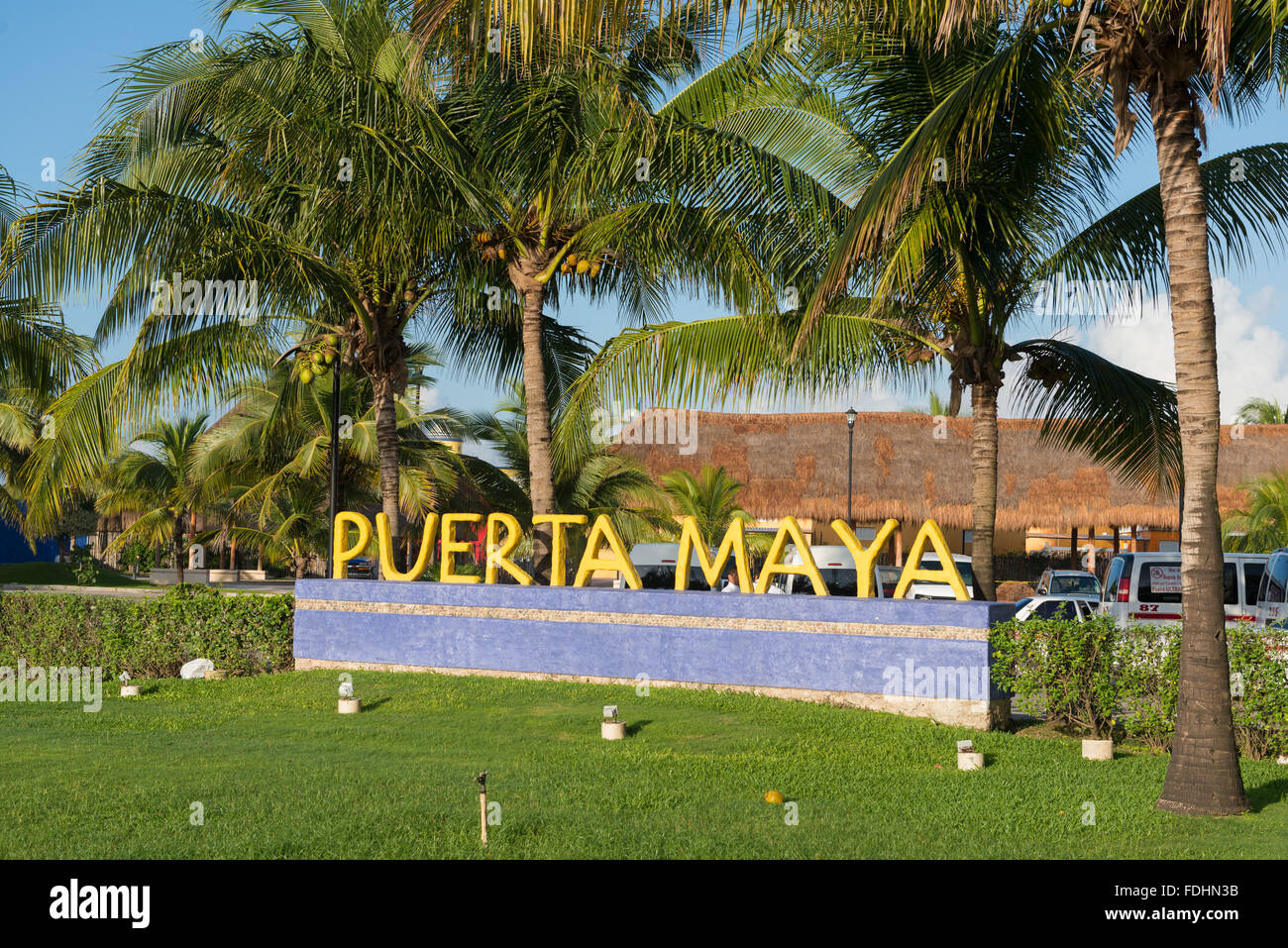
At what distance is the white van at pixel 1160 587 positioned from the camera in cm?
1728

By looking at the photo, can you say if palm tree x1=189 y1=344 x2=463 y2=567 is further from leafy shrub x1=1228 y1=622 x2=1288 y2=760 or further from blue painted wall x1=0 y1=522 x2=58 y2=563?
blue painted wall x1=0 y1=522 x2=58 y2=563

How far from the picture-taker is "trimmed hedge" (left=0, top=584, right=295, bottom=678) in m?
16.5

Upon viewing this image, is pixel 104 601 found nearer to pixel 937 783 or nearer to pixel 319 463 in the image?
pixel 319 463

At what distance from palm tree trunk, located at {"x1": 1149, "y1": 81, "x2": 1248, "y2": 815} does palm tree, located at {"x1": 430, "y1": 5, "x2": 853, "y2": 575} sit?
5.34 metres

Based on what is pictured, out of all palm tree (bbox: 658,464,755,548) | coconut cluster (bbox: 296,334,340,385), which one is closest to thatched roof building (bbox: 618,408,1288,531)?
palm tree (bbox: 658,464,755,548)

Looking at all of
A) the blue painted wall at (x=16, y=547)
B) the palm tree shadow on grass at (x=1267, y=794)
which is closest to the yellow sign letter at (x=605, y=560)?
the palm tree shadow on grass at (x=1267, y=794)

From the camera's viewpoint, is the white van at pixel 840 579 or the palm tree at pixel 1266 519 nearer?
the white van at pixel 840 579

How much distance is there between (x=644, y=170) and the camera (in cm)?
1370

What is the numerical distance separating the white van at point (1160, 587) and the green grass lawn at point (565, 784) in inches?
268

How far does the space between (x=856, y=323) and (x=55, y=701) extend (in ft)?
33.9

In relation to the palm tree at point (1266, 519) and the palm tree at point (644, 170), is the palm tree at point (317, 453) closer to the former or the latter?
the palm tree at point (644, 170)

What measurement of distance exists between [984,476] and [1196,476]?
17.5 ft

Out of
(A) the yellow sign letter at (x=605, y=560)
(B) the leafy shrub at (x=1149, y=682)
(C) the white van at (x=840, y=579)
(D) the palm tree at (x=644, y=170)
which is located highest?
(D) the palm tree at (x=644, y=170)

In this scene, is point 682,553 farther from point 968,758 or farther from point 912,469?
point 912,469
